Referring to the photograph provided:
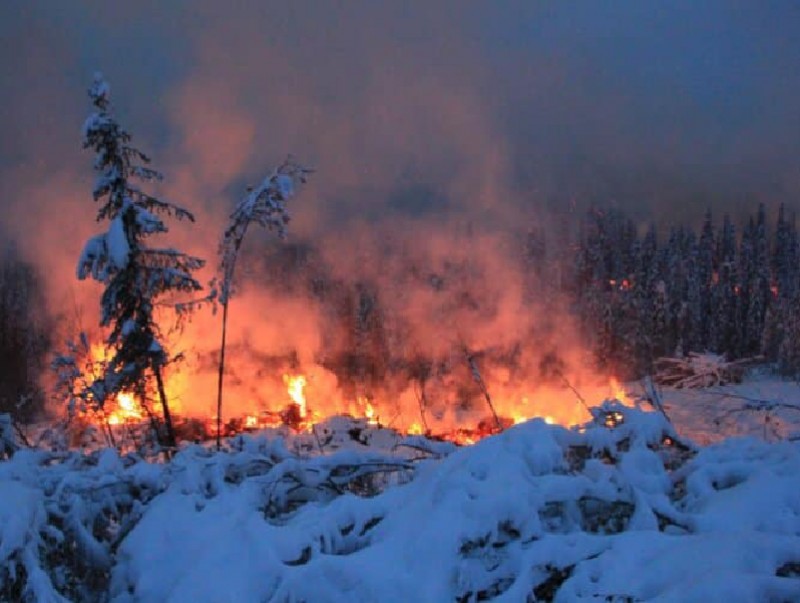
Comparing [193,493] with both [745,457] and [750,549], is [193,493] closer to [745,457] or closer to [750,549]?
[750,549]

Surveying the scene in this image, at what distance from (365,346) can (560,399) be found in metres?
26.0

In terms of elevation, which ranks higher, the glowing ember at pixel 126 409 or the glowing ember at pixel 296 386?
the glowing ember at pixel 296 386

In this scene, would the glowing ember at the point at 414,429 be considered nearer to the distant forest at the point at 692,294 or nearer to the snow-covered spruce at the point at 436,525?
the snow-covered spruce at the point at 436,525

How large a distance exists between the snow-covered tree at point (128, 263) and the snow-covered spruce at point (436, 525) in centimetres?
1166

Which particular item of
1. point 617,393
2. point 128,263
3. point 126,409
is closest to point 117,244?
point 128,263

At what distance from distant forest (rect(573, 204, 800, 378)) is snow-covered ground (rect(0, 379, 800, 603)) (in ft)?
154

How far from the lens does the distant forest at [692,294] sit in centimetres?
5328

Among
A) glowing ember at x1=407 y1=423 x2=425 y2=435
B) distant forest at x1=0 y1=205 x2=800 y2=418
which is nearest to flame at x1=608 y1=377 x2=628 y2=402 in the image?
glowing ember at x1=407 y1=423 x2=425 y2=435

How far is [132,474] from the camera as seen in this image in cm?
375

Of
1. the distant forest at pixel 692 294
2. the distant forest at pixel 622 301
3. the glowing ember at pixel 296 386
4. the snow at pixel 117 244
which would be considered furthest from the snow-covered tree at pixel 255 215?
the distant forest at pixel 692 294

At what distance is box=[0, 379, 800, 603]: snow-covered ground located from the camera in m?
2.31

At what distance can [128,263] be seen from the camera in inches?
587

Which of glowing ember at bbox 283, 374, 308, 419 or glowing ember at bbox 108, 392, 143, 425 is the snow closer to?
glowing ember at bbox 108, 392, 143, 425

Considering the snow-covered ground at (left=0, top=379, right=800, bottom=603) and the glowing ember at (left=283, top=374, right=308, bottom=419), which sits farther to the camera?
the glowing ember at (left=283, top=374, right=308, bottom=419)
